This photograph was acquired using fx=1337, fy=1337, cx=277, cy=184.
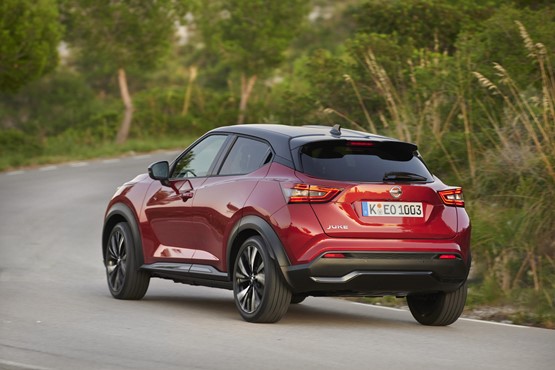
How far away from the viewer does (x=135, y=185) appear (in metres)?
12.5

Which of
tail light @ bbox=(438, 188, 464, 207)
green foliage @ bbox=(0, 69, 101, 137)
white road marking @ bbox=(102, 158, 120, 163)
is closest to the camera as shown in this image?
tail light @ bbox=(438, 188, 464, 207)

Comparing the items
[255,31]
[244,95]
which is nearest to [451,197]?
[255,31]

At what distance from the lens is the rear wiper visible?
10227mm

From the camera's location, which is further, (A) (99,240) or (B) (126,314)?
(A) (99,240)

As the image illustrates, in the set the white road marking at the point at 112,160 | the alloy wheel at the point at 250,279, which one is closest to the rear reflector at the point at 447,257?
the alloy wheel at the point at 250,279

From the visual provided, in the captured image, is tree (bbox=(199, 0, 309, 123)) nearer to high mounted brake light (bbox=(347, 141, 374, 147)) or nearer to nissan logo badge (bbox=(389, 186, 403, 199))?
high mounted brake light (bbox=(347, 141, 374, 147))

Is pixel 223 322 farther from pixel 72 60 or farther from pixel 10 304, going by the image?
pixel 72 60

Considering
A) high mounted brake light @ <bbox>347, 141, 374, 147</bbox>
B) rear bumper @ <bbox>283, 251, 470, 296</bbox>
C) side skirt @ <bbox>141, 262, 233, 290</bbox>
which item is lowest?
side skirt @ <bbox>141, 262, 233, 290</bbox>

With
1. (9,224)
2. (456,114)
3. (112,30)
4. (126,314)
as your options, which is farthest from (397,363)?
(112,30)

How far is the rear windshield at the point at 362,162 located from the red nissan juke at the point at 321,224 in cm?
1

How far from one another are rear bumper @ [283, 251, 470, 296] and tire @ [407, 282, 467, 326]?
1.83ft

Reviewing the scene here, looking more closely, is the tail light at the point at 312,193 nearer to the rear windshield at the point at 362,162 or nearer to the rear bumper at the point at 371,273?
the rear windshield at the point at 362,162

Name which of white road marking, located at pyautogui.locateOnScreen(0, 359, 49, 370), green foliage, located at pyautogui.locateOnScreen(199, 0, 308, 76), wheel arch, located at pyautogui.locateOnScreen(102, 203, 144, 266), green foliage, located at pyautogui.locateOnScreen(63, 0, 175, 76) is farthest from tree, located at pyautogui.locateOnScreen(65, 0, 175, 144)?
white road marking, located at pyautogui.locateOnScreen(0, 359, 49, 370)

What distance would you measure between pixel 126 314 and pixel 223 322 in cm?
95
